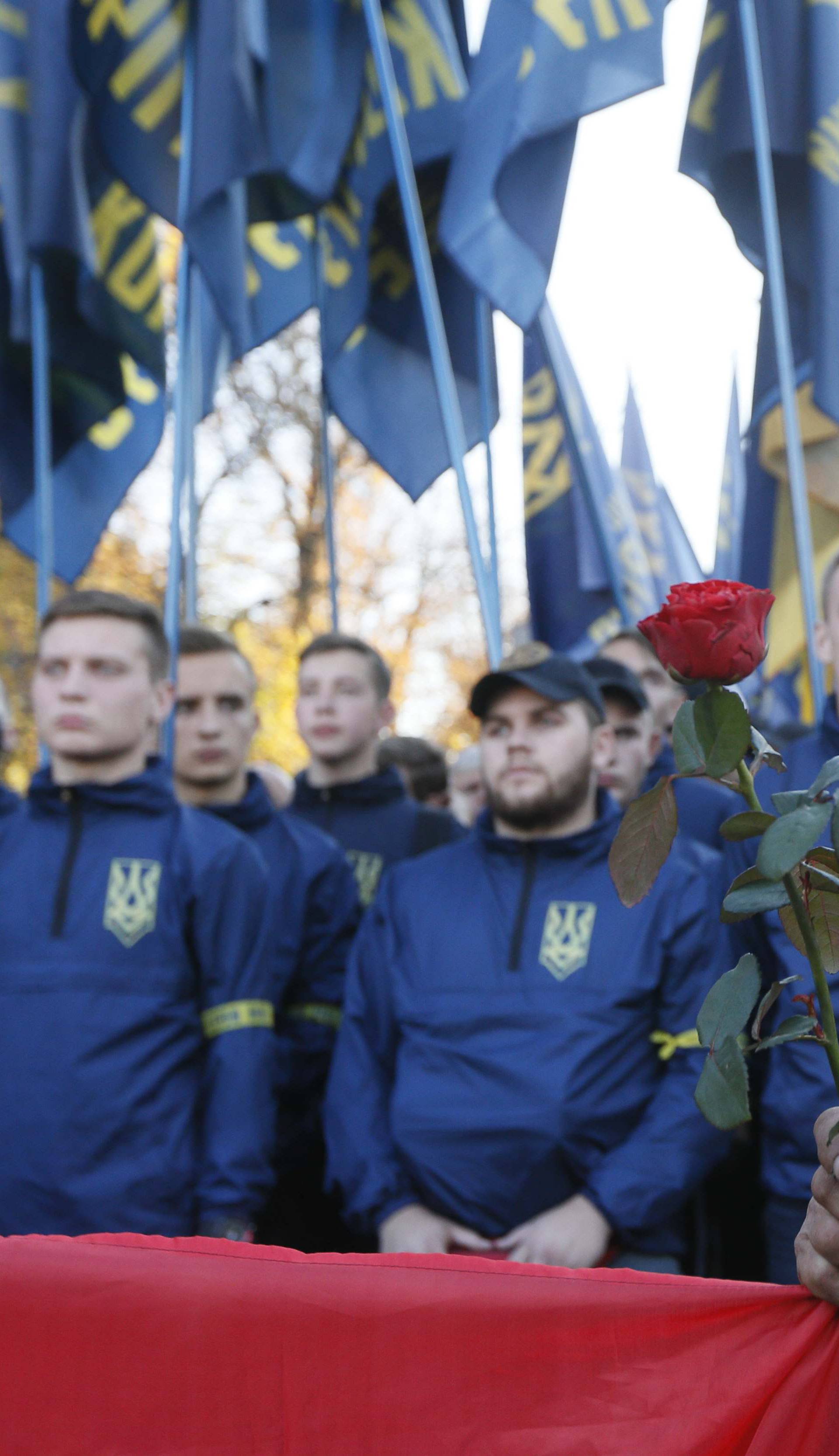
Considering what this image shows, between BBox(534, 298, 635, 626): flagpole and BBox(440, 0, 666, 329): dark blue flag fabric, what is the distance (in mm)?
919

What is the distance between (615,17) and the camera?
4367mm

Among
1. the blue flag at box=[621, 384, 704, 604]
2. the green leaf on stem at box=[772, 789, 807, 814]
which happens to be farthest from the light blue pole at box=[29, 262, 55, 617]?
the green leaf on stem at box=[772, 789, 807, 814]

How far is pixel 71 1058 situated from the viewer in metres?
2.86

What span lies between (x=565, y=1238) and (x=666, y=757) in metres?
2.00

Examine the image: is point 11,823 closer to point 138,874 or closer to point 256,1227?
point 138,874

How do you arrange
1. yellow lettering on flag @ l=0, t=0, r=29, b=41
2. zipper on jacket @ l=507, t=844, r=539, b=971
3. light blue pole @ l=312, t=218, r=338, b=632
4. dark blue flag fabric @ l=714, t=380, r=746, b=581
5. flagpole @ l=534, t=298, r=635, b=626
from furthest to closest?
dark blue flag fabric @ l=714, t=380, r=746, b=581, flagpole @ l=534, t=298, r=635, b=626, light blue pole @ l=312, t=218, r=338, b=632, yellow lettering on flag @ l=0, t=0, r=29, b=41, zipper on jacket @ l=507, t=844, r=539, b=971

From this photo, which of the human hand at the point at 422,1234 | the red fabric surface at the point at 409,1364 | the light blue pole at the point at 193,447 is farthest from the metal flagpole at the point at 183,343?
the red fabric surface at the point at 409,1364

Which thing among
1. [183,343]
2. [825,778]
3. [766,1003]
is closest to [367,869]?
[183,343]

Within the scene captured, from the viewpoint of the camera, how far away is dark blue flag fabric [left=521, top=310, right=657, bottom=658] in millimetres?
6235

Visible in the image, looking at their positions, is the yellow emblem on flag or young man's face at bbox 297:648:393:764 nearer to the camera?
the yellow emblem on flag

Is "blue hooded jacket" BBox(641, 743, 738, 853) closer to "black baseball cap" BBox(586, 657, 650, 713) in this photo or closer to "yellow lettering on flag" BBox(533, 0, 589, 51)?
"black baseball cap" BBox(586, 657, 650, 713)

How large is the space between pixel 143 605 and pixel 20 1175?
4.17 feet

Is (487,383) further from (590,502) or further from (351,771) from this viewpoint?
(351,771)

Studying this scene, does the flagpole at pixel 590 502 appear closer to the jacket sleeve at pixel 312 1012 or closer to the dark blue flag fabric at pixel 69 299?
the dark blue flag fabric at pixel 69 299
